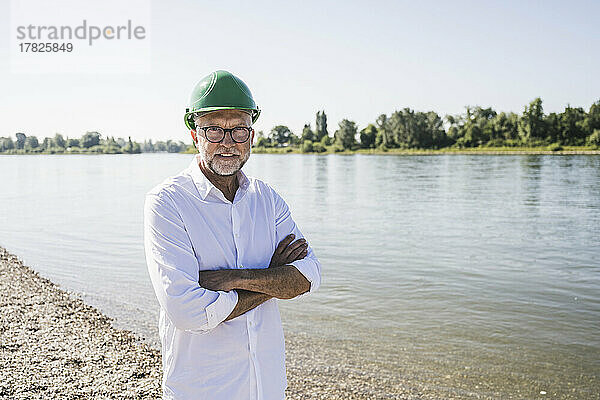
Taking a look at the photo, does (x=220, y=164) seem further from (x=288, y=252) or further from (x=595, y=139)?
(x=595, y=139)

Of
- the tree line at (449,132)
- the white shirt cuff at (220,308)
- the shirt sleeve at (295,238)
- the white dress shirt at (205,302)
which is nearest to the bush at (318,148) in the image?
the tree line at (449,132)

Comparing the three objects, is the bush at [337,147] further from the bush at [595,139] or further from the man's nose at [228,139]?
the man's nose at [228,139]

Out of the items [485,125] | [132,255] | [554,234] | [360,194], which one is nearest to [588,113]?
[485,125]

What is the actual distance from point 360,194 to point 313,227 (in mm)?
13793

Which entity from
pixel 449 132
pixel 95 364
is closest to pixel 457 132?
pixel 449 132

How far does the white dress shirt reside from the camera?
2689 mm

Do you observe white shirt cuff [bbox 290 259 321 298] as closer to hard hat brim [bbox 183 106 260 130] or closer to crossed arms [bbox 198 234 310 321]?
crossed arms [bbox 198 234 310 321]

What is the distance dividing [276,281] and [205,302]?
17.1 inches

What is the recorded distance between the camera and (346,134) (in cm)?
14662

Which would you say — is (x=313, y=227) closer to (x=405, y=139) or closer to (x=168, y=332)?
(x=168, y=332)

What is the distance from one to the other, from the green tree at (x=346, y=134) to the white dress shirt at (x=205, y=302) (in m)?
145

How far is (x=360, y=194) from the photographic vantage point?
33.2 metres

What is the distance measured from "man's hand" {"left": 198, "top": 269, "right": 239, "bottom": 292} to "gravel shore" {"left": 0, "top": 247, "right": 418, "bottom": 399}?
9.27 ft

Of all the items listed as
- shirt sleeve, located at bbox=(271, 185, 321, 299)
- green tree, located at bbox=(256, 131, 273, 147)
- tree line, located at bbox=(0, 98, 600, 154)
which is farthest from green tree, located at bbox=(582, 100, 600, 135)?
shirt sleeve, located at bbox=(271, 185, 321, 299)
